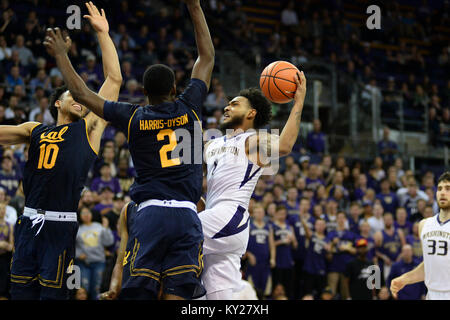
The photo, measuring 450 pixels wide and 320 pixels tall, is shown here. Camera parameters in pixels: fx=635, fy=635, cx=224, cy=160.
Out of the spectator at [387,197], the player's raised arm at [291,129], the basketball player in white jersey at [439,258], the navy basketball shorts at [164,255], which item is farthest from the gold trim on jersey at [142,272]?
the spectator at [387,197]

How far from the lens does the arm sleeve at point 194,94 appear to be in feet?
16.1

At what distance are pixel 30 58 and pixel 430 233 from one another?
10.2 metres

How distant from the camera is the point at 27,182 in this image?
5746mm

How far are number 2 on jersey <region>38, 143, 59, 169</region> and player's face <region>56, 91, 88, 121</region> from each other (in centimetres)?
43

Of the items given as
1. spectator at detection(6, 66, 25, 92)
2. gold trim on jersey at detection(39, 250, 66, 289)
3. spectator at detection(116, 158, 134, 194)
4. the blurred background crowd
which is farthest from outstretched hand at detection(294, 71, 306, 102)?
spectator at detection(6, 66, 25, 92)

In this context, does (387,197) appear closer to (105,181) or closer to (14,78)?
(105,181)

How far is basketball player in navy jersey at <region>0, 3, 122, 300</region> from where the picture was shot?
5.43m

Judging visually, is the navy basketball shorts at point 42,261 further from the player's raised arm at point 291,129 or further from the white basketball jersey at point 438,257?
the white basketball jersey at point 438,257

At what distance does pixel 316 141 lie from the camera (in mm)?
16422

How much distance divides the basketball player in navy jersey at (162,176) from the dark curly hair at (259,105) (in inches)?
55.6

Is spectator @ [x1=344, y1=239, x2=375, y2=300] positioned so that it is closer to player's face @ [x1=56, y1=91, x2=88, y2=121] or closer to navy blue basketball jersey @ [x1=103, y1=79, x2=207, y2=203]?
player's face @ [x1=56, y1=91, x2=88, y2=121]

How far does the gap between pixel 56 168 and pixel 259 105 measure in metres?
2.04

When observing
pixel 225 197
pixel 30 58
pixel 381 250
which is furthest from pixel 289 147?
pixel 30 58

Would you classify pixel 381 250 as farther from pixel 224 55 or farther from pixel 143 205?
pixel 143 205
